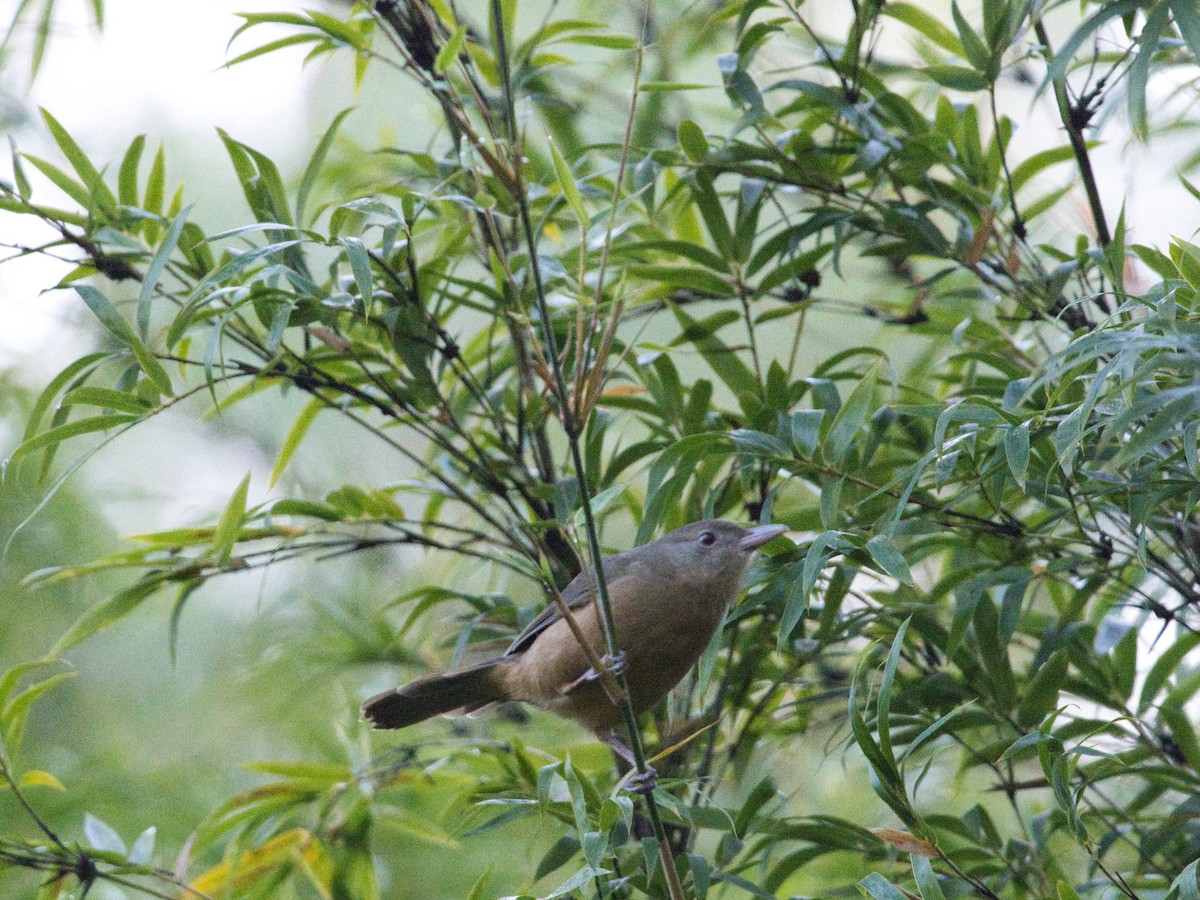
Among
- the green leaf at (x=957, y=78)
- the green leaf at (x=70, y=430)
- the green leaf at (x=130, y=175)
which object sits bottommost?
the green leaf at (x=70, y=430)

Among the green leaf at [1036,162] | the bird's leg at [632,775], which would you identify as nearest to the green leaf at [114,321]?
the bird's leg at [632,775]

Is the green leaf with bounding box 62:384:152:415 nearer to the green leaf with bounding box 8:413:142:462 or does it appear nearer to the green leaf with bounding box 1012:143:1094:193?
the green leaf with bounding box 8:413:142:462

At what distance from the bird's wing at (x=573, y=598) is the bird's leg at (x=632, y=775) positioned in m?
0.24

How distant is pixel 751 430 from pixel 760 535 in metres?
0.21

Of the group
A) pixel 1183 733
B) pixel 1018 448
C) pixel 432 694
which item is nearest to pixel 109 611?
pixel 432 694

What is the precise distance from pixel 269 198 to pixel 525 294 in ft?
1.60

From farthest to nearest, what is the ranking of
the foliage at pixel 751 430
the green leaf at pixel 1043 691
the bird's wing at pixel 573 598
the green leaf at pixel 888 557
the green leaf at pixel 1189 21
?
the bird's wing at pixel 573 598 → the green leaf at pixel 1043 691 → the foliage at pixel 751 430 → the green leaf at pixel 888 557 → the green leaf at pixel 1189 21

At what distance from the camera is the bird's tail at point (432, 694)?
2.30 metres

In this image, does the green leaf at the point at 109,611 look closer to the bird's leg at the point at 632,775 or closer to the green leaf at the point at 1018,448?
the bird's leg at the point at 632,775

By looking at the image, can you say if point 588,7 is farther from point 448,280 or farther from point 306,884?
point 306,884

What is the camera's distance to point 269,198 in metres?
2.02

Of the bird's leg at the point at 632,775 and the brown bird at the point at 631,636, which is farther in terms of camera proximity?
the brown bird at the point at 631,636

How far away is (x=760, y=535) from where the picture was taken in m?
2.03

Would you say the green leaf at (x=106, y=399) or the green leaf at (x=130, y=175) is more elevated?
the green leaf at (x=130, y=175)
